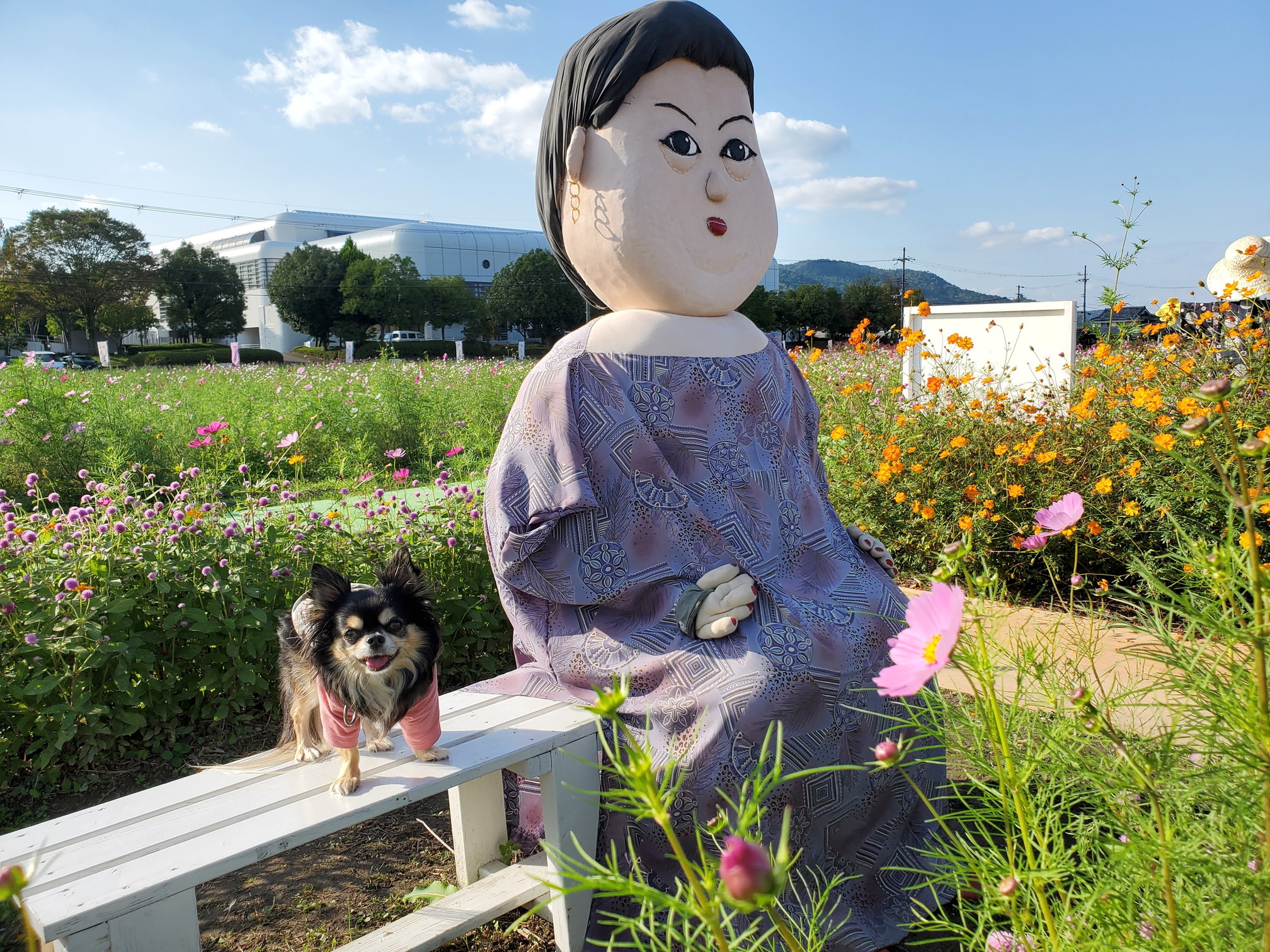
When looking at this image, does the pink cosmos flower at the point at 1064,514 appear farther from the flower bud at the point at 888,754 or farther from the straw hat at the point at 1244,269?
the straw hat at the point at 1244,269

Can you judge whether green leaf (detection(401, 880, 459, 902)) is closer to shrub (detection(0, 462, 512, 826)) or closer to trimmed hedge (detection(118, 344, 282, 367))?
shrub (detection(0, 462, 512, 826))

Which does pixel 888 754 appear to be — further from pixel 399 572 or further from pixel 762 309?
pixel 762 309

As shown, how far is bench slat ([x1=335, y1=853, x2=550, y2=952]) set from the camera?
66.8 inches

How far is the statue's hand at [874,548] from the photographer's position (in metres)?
2.31

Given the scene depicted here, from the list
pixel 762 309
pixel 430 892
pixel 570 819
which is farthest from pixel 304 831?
pixel 762 309

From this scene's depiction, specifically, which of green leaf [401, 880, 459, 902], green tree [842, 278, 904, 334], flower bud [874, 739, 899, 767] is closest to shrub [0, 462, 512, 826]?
green leaf [401, 880, 459, 902]

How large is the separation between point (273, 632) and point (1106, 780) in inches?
99.2

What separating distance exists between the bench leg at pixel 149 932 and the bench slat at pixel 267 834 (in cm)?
2

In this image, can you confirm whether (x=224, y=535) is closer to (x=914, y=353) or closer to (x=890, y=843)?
(x=890, y=843)

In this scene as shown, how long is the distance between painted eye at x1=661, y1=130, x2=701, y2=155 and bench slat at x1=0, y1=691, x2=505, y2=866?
67.0 inches

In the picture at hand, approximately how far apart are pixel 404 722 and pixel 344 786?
0.15 meters

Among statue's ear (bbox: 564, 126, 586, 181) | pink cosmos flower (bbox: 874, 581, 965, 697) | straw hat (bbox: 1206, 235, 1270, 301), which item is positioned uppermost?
statue's ear (bbox: 564, 126, 586, 181)

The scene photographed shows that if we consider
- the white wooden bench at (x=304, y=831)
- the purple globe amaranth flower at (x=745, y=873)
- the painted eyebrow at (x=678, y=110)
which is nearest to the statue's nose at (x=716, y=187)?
the painted eyebrow at (x=678, y=110)

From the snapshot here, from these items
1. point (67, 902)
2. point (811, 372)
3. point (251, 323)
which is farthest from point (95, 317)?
point (67, 902)
